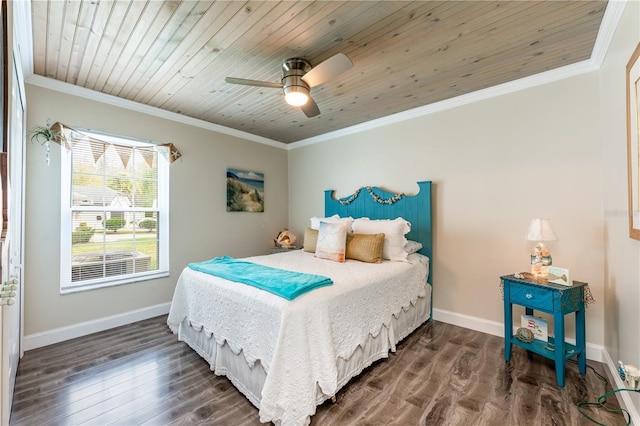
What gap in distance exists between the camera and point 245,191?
433 cm

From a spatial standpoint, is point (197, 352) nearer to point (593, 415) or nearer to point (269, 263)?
point (269, 263)

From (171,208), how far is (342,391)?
2844 millimetres

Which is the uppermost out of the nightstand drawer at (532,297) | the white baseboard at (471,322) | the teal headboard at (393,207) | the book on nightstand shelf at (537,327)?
the teal headboard at (393,207)

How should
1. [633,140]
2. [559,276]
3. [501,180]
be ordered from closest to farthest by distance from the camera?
[633,140] < [559,276] < [501,180]

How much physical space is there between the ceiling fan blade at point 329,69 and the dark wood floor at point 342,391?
225 centimetres

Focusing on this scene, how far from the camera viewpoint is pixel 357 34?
6.69 ft

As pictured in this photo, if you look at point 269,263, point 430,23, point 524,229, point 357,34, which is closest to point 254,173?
point 269,263

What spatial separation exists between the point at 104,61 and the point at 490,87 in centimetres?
356

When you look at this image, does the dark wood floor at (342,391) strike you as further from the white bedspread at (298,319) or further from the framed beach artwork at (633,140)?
the framed beach artwork at (633,140)

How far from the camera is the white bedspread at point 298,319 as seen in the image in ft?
5.37

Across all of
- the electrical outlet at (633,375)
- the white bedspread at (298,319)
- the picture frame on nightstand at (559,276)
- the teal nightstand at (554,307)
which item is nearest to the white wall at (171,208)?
the white bedspread at (298,319)

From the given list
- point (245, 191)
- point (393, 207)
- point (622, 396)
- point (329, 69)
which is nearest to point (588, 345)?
point (622, 396)

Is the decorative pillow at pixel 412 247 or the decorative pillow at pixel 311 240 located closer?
the decorative pillow at pixel 412 247

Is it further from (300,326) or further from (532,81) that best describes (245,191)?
(532,81)
